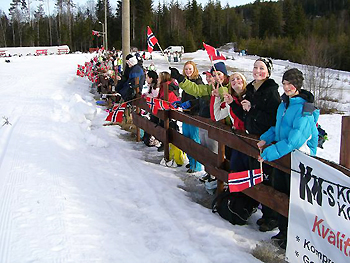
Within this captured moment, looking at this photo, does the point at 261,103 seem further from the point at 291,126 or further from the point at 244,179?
the point at 244,179

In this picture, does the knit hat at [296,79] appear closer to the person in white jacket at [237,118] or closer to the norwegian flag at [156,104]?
the person in white jacket at [237,118]

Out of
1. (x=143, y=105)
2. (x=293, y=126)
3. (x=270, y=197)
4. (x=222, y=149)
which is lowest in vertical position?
(x=270, y=197)

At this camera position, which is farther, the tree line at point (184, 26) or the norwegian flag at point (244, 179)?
the tree line at point (184, 26)

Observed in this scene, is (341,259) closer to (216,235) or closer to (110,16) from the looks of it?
(216,235)

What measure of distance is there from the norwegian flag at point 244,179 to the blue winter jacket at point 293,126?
413 mm

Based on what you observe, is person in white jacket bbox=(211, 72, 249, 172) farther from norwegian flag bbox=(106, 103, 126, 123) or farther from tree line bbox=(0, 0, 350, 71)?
tree line bbox=(0, 0, 350, 71)

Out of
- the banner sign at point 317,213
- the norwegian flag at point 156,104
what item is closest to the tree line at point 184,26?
the norwegian flag at point 156,104

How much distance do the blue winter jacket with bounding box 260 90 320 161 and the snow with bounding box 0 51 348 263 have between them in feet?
3.88

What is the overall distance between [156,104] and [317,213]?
452 cm

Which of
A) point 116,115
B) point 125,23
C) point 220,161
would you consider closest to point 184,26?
point 125,23

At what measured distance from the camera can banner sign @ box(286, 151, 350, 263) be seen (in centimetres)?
281

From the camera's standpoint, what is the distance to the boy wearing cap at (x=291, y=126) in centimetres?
345

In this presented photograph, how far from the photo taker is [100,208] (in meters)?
4.64

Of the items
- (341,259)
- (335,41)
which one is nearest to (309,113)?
(341,259)
